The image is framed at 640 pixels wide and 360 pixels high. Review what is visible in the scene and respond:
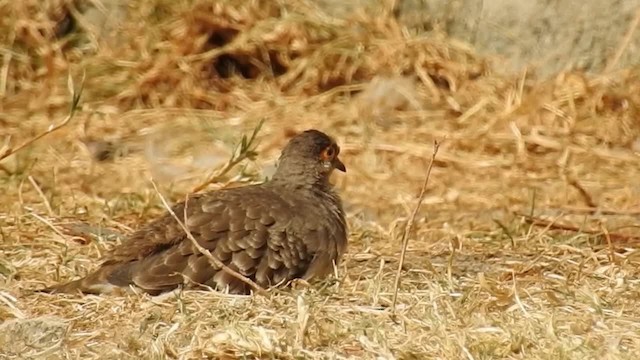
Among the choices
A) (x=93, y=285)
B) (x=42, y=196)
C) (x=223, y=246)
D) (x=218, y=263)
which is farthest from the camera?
(x=42, y=196)

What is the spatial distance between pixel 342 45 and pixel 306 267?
14.1ft

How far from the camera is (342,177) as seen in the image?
877 centimetres

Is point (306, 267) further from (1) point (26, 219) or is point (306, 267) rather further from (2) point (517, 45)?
(2) point (517, 45)

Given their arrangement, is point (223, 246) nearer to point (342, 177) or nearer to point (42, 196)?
point (42, 196)

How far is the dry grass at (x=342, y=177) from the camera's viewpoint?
5156 millimetres

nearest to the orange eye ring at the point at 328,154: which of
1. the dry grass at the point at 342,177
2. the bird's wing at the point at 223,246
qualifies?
the dry grass at the point at 342,177

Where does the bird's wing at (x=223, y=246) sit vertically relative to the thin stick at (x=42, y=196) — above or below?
above

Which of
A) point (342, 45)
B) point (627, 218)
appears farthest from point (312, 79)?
point (627, 218)

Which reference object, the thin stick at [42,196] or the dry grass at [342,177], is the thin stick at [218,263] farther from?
the thin stick at [42,196]

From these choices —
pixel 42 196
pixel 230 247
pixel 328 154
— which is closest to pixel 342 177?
pixel 42 196

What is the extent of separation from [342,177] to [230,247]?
2929mm

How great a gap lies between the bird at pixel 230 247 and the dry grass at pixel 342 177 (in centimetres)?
14

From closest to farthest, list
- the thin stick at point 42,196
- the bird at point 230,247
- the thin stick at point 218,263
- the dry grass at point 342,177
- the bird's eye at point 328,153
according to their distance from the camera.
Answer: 1. the dry grass at point 342,177
2. the thin stick at point 218,263
3. the bird at point 230,247
4. the bird's eye at point 328,153
5. the thin stick at point 42,196

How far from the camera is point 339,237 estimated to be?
6.25 meters
